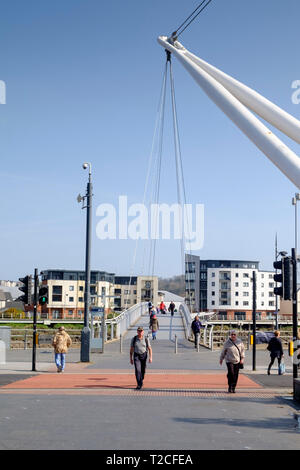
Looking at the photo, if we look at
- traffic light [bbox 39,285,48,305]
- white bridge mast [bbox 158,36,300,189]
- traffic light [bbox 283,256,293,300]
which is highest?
white bridge mast [bbox 158,36,300,189]

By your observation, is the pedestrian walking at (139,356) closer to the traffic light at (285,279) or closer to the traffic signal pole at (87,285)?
the traffic light at (285,279)

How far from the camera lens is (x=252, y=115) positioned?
44.0 ft

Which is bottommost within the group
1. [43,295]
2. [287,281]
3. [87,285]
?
→ [43,295]

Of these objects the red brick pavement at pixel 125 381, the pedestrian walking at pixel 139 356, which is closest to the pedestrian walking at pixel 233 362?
the red brick pavement at pixel 125 381

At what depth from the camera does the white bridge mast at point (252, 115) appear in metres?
10.9

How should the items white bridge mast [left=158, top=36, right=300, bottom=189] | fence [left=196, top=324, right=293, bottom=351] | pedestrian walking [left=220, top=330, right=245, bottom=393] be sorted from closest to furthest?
1. white bridge mast [left=158, top=36, right=300, bottom=189]
2. pedestrian walking [left=220, top=330, right=245, bottom=393]
3. fence [left=196, top=324, right=293, bottom=351]

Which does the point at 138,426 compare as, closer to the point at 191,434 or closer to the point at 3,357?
the point at 191,434

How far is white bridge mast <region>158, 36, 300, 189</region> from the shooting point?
35.7 ft

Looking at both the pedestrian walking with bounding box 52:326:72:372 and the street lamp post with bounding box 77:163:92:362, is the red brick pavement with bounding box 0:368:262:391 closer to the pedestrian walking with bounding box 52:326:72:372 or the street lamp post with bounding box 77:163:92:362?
the pedestrian walking with bounding box 52:326:72:372

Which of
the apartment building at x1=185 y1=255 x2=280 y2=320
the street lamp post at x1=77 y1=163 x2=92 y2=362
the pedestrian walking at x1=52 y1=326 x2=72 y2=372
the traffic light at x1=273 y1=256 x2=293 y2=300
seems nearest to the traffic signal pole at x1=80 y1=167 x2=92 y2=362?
the street lamp post at x1=77 y1=163 x2=92 y2=362

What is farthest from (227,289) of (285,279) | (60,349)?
(285,279)

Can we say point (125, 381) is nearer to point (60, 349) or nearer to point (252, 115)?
point (60, 349)

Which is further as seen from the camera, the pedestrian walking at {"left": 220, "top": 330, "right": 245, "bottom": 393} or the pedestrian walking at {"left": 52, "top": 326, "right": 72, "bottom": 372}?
the pedestrian walking at {"left": 52, "top": 326, "right": 72, "bottom": 372}

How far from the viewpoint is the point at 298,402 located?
13.0 metres
